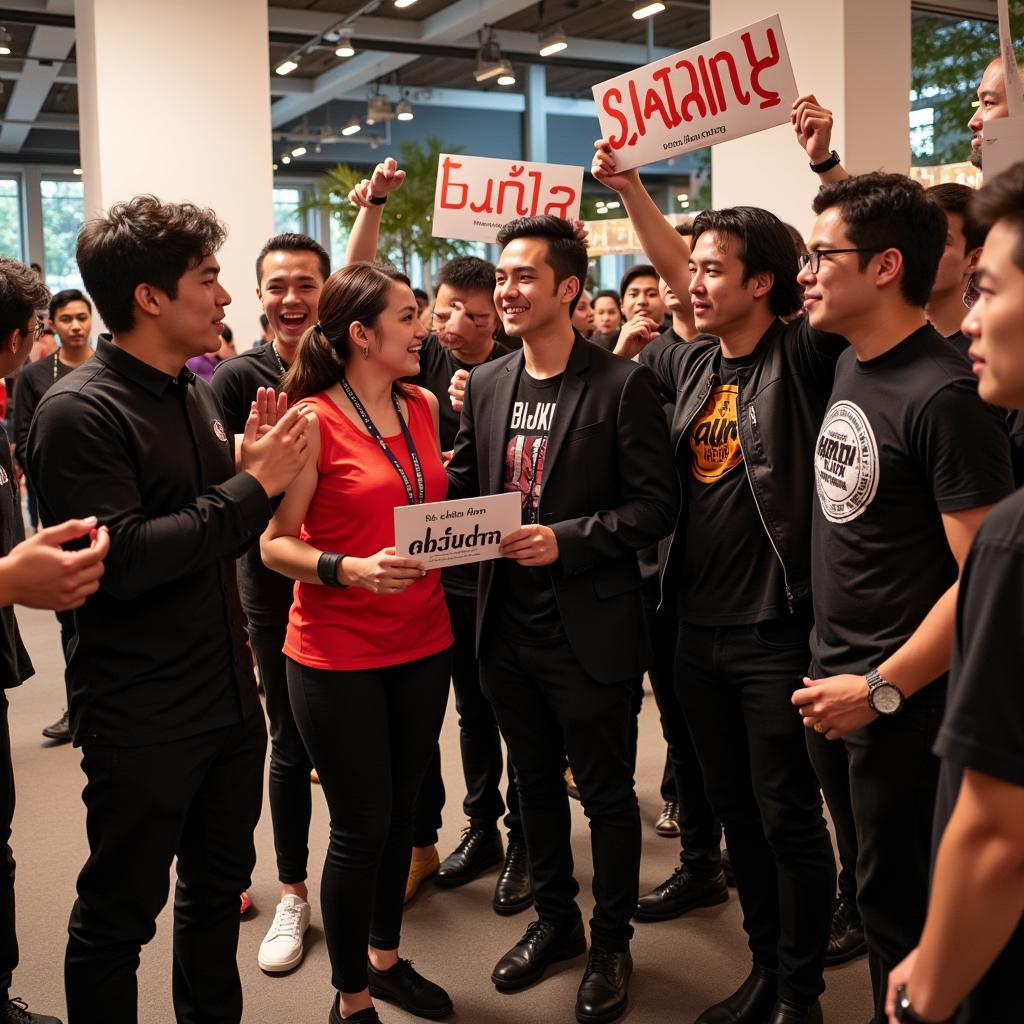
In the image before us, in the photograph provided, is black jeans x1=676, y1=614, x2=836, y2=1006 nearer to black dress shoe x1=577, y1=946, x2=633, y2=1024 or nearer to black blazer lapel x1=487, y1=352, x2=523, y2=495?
black dress shoe x1=577, y1=946, x2=633, y2=1024

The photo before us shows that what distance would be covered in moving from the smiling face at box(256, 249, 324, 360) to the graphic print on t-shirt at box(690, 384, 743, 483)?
1162mm

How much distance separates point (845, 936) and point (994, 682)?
1.90 m

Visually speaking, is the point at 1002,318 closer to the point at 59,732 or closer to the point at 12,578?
the point at 12,578

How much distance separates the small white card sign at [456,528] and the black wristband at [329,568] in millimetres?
144

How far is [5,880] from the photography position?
234 centimetres

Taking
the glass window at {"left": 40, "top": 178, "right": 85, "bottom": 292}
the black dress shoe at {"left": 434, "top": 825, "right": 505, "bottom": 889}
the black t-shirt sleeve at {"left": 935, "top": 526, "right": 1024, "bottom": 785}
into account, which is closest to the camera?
the black t-shirt sleeve at {"left": 935, "top": 526, "right": 1024, "bottom": 785}

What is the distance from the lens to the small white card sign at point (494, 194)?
3.21 meters

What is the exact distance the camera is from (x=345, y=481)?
7.46ft

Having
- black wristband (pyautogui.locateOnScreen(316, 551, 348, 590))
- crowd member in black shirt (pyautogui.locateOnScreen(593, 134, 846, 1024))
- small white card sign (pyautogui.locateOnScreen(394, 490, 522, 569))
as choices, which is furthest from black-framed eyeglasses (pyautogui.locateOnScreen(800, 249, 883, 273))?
black wristband (pyautogui.locateOnScreen(316, 551, 348, 590))

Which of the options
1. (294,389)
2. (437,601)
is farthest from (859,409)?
(294,389)

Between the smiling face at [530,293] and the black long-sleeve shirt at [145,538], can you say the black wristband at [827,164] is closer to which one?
the smiling face at [530,293]

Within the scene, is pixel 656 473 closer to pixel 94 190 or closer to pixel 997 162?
pixel 997 162

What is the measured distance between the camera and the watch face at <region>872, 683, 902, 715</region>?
1805 millimetres

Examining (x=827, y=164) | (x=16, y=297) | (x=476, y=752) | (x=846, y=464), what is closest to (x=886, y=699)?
(x=846, y=464)
